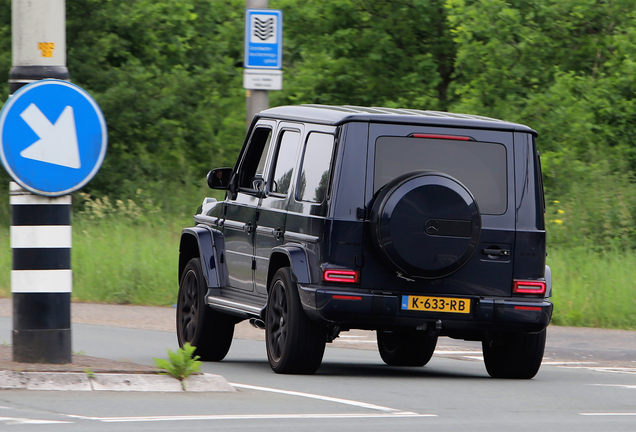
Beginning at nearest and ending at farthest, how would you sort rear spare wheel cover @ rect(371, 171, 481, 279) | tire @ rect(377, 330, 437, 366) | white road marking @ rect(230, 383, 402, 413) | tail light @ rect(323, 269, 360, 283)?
white road marking @ rect(230, 383, 402, 413)
rear spare wheel cover @ rect(371, 171, 481, 279)
tail light @ rect(323, 269, 360, 283)
tire @ rect(377, 330, 437, 366)

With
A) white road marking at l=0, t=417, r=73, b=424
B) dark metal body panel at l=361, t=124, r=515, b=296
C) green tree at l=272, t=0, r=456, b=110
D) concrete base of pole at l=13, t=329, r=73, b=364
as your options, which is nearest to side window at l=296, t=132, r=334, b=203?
dark metal body panel at l=361, t=124, r=515, b=296

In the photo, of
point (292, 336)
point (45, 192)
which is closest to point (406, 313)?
point (292, 336)

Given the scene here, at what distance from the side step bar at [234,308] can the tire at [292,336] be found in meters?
0.35

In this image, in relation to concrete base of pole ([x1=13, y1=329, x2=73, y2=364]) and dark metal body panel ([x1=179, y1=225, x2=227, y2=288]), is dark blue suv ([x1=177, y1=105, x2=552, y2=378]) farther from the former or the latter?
concrete base of pole ([x1=13, y1=329, x2=73, y2=364])

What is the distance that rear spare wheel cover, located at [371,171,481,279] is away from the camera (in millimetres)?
8367

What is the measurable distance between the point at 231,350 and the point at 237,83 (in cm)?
1728

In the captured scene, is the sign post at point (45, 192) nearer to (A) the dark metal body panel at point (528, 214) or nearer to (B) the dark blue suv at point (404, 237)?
(B) the dark blue suv at point (404, 237)

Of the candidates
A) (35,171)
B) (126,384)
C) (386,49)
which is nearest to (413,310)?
(126,384)

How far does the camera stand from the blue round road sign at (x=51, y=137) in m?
7.61

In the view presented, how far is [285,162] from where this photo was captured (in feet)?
31.4

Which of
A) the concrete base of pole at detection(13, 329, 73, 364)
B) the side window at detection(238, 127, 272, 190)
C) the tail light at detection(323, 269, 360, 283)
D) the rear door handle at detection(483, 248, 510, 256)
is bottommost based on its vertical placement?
the concrete base of pole at detection(13, 329, 73, 364)

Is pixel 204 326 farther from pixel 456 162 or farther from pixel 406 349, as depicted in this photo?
pixel 456 162

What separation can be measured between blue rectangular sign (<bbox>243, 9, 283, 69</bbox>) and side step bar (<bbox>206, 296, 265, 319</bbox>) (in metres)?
4.50

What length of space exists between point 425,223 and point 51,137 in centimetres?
257
